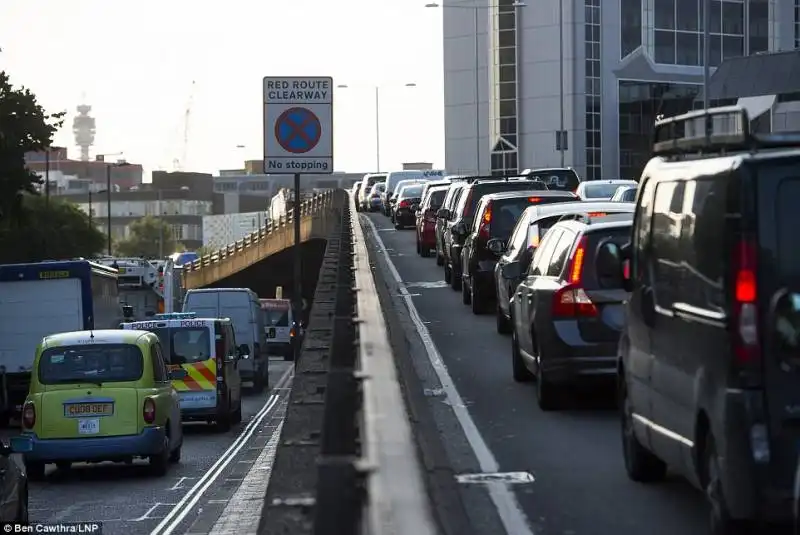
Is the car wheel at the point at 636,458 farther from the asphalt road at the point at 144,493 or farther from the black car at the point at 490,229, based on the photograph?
the black car at the point at 490,229

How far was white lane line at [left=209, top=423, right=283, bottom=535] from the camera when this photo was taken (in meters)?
14.8

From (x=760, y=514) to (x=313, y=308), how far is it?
6.82 meters

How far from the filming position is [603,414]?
1424 centimetres

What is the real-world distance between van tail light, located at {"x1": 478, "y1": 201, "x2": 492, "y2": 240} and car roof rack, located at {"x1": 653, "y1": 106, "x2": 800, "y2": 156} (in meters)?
14.9

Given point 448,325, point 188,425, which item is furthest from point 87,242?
point 448,325

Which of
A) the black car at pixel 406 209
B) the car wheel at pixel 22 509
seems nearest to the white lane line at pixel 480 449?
the car wheel at pixel 22 509

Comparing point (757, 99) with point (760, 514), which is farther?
point (757, 99)

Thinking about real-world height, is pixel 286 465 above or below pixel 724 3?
below

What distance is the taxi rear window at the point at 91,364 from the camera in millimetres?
Answer: 22312

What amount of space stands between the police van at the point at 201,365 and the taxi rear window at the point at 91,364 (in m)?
9.20

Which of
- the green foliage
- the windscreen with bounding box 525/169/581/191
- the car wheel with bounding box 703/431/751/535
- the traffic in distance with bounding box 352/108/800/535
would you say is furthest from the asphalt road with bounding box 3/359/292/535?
the green foliage

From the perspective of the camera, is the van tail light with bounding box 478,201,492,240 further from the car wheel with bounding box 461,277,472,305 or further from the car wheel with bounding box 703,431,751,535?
the car wheel with bounding box 703,431,751,535

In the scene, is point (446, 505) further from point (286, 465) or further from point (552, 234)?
point (552, 234)

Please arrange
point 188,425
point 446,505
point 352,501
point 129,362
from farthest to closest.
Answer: point 188,425
point 129,362
point 446,505
point 352,501
